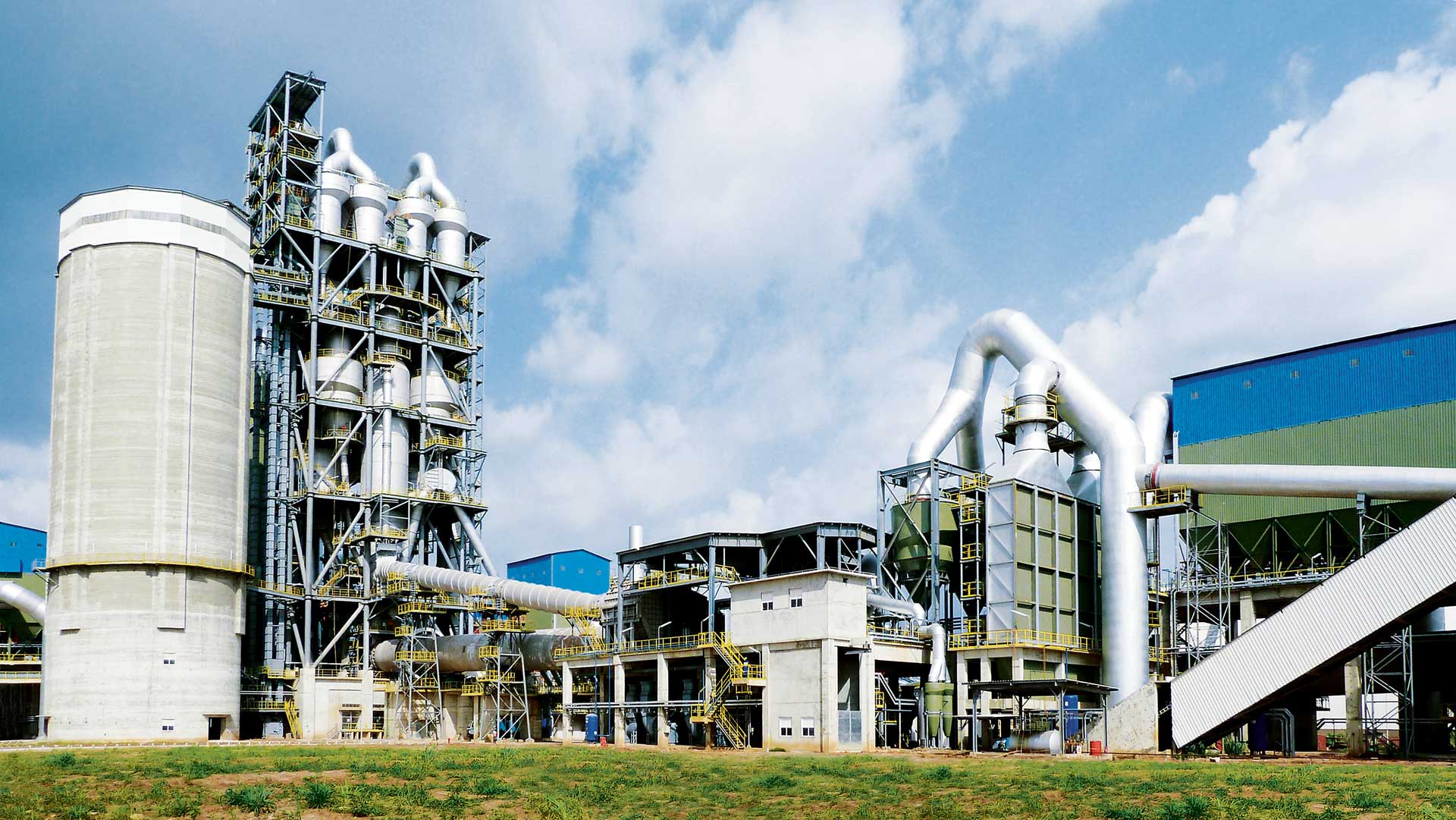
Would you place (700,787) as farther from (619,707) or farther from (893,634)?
(619,707)

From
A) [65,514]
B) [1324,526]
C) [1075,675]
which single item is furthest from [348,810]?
[1324,526]

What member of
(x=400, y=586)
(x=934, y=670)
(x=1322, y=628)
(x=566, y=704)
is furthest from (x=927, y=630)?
(x=400, y=586)

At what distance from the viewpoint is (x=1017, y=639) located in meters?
49.3

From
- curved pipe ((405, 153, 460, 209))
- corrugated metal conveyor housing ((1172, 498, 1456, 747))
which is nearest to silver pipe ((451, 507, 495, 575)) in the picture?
curved pipe ((405, 153, 460, 209))

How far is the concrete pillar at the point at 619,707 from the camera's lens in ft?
178

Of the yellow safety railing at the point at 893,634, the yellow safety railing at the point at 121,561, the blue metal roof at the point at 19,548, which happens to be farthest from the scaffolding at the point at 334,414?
the yellow safety railing at the point at 893,634

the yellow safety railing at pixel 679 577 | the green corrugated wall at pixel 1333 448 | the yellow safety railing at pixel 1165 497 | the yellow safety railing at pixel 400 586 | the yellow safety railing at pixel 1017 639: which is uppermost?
the green corrugated wall at pixel 1333 448

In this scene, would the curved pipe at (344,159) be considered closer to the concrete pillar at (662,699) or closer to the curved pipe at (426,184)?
the curved pipe at (426,184)

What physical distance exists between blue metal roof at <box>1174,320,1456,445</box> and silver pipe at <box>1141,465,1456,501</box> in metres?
7.73

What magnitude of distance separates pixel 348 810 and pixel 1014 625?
31.8 meters

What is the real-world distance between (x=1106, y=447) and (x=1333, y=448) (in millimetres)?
11147

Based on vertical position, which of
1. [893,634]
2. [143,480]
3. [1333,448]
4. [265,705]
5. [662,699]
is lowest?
[265,705]

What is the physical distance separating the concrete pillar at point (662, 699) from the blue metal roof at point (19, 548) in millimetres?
43147

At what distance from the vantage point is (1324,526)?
54062mm
